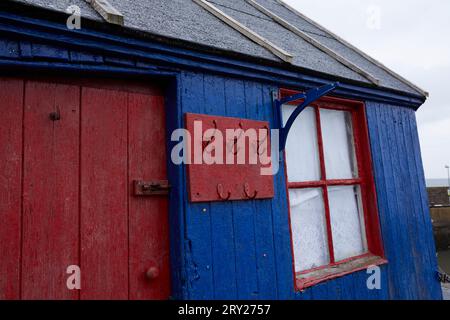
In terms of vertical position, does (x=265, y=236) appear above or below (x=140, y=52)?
below

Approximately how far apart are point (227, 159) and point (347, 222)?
1502mm

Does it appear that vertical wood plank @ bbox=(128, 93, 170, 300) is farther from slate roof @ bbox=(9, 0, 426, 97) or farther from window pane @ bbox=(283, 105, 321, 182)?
window pane @ bbox=(283, 105, 321, 182)

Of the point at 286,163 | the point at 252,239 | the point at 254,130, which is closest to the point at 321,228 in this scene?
the point at 286,163

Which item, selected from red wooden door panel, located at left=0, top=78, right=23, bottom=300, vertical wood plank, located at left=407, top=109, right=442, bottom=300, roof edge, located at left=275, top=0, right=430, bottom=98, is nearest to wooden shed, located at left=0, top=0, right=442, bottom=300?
red wooden door panel, located at left=0, top=78, right=23, bottom=300

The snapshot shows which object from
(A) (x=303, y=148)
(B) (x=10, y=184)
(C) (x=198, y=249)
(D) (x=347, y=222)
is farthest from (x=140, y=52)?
(D) (x=347, y=222)

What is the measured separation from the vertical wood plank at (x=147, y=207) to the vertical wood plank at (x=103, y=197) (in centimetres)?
5

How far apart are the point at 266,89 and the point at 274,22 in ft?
5.87

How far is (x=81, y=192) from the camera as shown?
1905 millimetres

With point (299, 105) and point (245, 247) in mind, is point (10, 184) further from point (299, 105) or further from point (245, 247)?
point (299, 105)

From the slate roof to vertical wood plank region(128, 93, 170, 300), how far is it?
1.69ft

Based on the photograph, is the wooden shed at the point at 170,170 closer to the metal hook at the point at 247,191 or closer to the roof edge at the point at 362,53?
the metal hook at the point at 247,191
